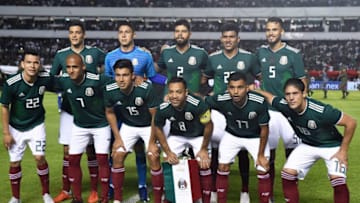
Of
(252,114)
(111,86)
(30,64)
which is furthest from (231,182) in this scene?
(30,64)

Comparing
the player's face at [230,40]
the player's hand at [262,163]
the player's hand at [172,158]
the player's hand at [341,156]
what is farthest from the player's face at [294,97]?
the player's hand at [172,158]

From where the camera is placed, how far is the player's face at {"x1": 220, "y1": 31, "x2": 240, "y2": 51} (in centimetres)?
655

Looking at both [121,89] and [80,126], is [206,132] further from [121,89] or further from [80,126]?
[80,126]

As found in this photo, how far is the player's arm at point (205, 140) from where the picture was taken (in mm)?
5918

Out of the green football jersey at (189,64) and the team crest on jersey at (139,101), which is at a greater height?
the green football jersey at (189,64)

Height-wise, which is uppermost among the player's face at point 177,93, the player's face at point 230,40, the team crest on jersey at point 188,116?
the player's face at point 230,40

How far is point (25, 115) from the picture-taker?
6.34 meters

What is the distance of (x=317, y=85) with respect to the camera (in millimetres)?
37125

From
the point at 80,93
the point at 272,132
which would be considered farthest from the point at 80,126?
the point at 272,132

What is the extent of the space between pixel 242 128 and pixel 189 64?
130cm

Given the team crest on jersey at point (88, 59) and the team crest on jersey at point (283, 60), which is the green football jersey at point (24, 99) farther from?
the team crest on jersey at point (283, 60)

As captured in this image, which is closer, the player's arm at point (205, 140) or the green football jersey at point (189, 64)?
the player's arm at point (205, 140)

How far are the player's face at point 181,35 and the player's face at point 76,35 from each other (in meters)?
1.27

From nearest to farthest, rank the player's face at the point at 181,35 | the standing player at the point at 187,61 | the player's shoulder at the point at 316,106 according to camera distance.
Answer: the player's shoulder at the point at 316,106, the player's face at the point at 181,35, the standing player at the point at 187,61
